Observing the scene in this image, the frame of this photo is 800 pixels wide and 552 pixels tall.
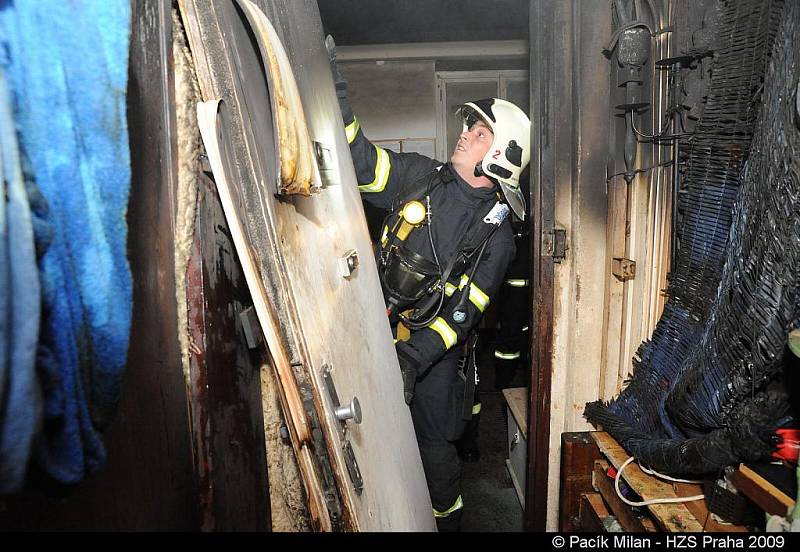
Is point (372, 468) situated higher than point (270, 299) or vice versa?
point (270, 299)

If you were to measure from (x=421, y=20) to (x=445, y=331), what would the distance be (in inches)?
115

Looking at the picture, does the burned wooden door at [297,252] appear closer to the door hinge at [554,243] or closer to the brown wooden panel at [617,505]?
the brown wooden panel at [617,505]

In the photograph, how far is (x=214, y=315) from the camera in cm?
88

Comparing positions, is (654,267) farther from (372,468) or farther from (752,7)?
(372,468)

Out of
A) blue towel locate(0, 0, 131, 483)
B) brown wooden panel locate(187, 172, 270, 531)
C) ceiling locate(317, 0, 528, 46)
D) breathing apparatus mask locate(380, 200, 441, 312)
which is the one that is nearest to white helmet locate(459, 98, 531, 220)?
breathing apparatus mask locate(380, 200, 441, 312)

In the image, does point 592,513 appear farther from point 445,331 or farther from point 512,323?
point 512,323

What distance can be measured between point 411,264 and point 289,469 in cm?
136

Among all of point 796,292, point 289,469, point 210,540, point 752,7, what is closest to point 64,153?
point 210,540

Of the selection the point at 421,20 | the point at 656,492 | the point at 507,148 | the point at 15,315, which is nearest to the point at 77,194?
the point at 15,315

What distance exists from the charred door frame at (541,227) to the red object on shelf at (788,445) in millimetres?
966

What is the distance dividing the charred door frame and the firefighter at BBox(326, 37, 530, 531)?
428 millimetres

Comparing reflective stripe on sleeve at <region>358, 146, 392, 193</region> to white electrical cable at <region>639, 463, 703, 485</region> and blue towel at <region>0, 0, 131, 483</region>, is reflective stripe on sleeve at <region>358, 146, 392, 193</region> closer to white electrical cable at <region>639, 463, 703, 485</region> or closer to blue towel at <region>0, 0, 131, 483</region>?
white electrical cable at <region>639, 463, 703, 485</region>

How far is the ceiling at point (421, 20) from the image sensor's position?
3.80 m

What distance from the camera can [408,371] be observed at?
2273 millimetres
